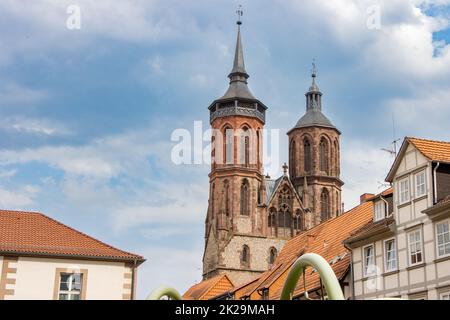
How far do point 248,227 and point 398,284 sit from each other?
208ft

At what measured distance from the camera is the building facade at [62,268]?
2738 centimetres

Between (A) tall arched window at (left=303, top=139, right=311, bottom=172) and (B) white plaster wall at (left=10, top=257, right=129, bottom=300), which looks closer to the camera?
(B) white plaster wall at (left=10, top=257, right=129, bottom=300)

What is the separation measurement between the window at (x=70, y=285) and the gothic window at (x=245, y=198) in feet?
208

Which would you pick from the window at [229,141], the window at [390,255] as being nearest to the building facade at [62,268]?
the window at [390,255]

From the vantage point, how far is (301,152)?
324ft

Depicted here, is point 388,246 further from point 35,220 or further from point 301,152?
point 301,152

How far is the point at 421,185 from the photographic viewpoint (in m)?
26.4

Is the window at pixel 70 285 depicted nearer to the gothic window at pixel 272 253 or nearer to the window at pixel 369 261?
the window at pixel 369 261

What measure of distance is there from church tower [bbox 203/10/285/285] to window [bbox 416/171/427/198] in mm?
59638

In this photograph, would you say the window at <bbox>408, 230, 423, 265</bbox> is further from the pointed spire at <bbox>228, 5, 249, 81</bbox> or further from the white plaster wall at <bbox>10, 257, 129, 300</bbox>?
the pointed spire at <bbox>228, 5, 249, 81</bbox>

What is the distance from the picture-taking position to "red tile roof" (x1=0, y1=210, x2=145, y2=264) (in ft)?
91.7

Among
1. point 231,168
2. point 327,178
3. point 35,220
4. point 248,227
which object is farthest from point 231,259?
point 35,220

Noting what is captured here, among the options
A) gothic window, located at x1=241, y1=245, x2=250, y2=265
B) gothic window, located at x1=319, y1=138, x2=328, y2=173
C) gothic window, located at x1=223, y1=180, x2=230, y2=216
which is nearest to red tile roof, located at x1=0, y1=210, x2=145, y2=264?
gothic window, located at x1=241, y1=245, x2=250, y2=265

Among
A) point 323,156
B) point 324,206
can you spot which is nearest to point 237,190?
point 324,206
